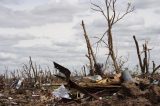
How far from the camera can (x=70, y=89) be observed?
1445cm

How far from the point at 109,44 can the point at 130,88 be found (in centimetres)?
1320

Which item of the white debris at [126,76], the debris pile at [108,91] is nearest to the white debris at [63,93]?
the debris pile at [108,91]

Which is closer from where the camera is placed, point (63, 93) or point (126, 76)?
point (126, 76)

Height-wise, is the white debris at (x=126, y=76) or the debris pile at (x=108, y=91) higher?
the white debris at (x=126, y=76)

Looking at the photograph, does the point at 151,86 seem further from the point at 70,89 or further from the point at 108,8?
the point at 108,8

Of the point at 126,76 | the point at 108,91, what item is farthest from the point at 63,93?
the point at 126,76

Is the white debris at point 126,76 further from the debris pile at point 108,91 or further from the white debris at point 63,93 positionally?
the white debris at point 63,93

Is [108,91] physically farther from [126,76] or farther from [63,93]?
[63,93]

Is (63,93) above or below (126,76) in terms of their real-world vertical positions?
below

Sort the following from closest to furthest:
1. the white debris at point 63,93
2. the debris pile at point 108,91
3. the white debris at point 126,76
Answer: the debris pile at point 108,91 → the white debris at point 126,76 → the white debris at point 63,93

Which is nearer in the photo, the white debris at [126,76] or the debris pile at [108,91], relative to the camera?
the debris pile at [108,91]

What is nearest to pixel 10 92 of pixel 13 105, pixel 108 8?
pixel 13 105

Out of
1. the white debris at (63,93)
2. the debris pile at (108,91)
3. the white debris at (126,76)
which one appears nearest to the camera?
the debris pile at (108,91)

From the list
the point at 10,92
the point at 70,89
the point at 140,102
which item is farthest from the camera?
the point at 10,92
